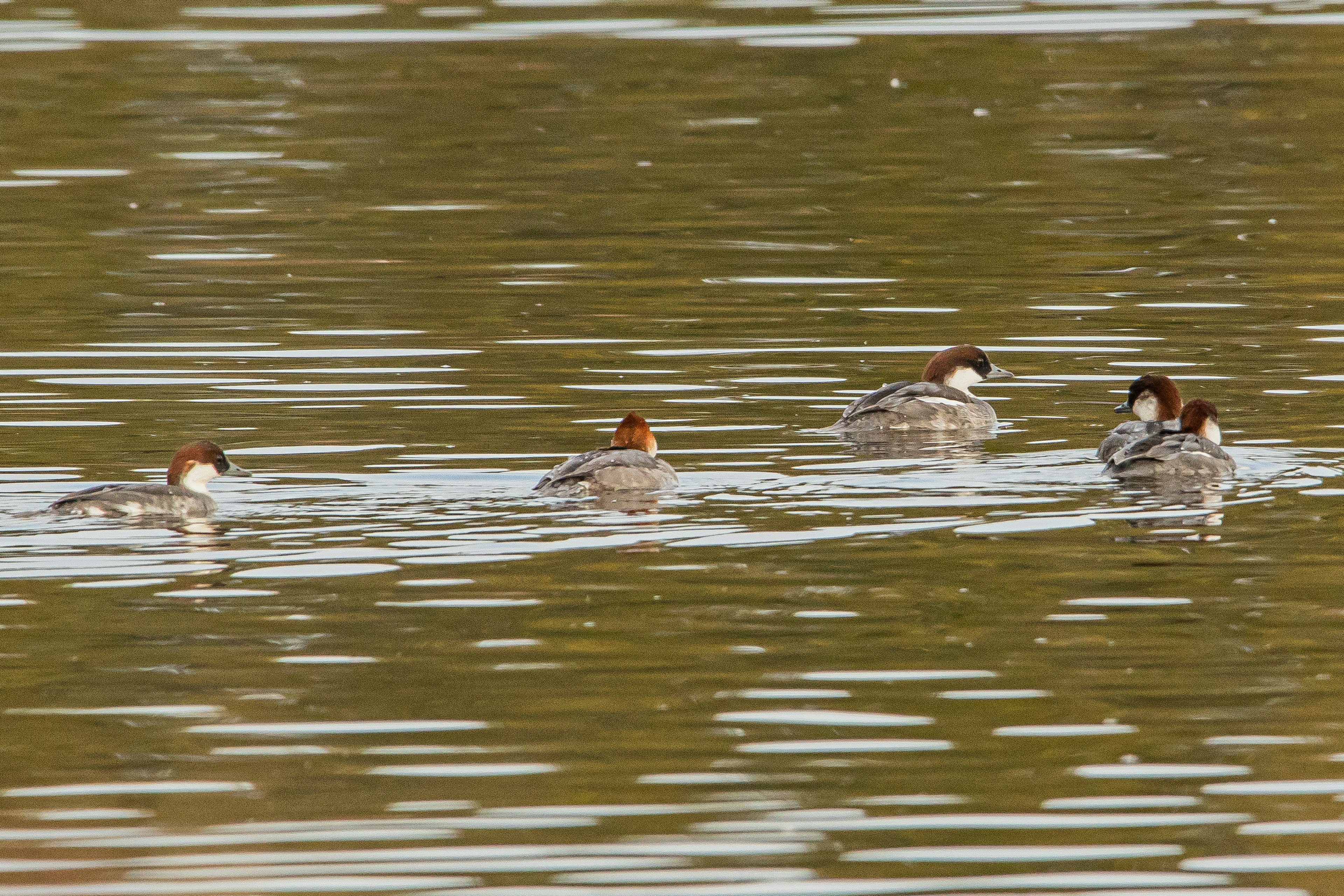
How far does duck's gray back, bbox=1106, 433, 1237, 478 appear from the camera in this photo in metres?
13.0

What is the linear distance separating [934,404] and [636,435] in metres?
2.60

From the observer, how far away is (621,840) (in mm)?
7926

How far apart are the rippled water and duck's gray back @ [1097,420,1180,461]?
0.25m

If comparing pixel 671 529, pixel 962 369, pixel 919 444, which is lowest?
pixel 671 529

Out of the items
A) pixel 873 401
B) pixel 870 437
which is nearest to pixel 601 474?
pixel 870 437

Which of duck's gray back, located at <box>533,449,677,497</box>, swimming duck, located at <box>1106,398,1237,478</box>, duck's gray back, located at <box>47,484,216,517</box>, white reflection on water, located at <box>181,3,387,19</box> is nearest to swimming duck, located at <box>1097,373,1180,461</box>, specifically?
swimming duck, located at <box>1106,398,1237,478</box>

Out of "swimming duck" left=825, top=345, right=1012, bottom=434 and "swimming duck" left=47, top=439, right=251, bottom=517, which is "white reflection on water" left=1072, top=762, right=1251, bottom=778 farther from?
"swimming duck" left=825, top=345, right=1012, bottom=434

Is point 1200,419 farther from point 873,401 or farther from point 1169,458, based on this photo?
point 873,401

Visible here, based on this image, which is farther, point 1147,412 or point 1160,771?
point 1147,412

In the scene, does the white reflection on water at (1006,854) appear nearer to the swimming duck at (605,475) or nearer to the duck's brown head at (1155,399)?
the swimming duck at (605,475)

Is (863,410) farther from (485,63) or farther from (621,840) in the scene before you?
(485,63)

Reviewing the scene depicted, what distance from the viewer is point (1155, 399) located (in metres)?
14.5

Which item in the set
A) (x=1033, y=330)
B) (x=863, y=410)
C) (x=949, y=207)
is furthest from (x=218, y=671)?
(x=949, y=207)

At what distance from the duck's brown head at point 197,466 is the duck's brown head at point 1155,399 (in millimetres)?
5228
